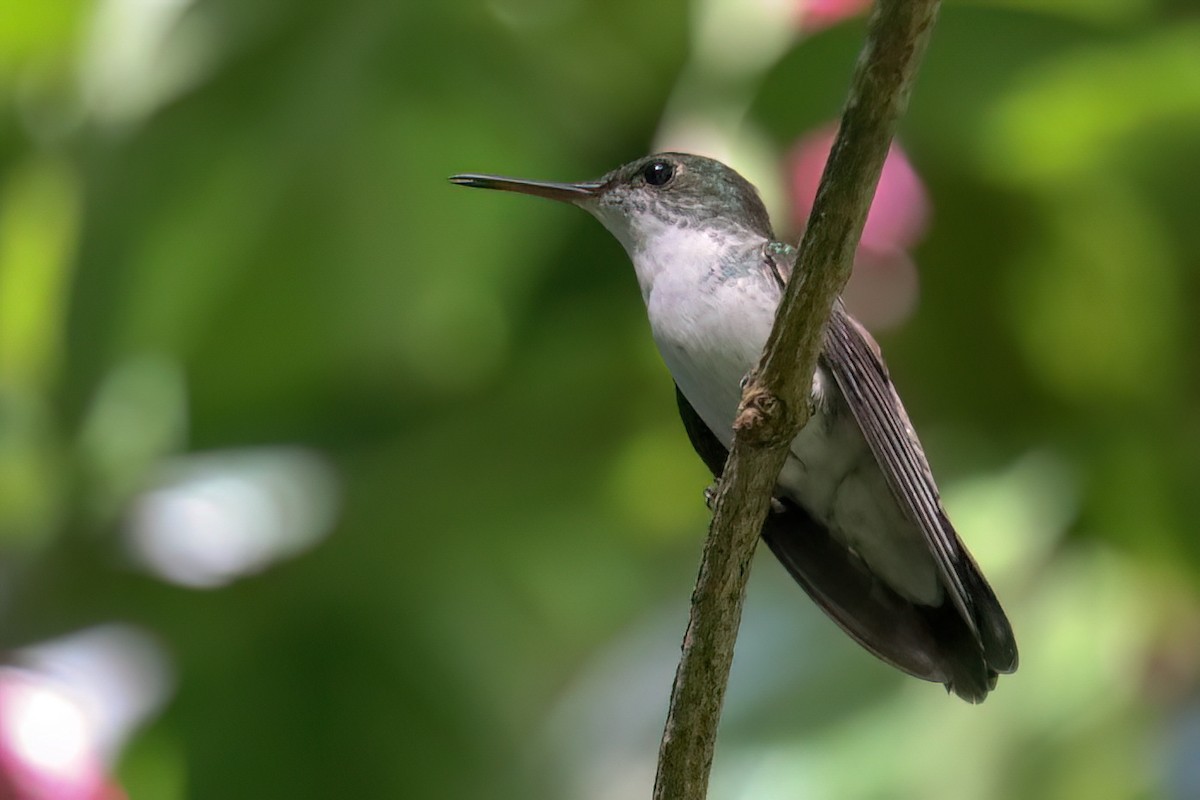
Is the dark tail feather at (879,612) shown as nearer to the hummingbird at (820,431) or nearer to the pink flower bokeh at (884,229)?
the hummingbird at (820,431)

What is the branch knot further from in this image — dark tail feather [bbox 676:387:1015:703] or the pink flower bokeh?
the pink flower bokeh

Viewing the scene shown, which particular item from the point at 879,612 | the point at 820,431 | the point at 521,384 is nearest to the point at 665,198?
the point at 820,431

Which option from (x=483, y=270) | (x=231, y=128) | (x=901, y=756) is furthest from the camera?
(x=483, y=270)

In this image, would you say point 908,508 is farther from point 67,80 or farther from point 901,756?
point 67,80

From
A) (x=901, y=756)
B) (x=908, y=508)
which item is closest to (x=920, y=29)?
(x=908, y=508)

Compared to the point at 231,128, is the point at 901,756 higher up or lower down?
lower down

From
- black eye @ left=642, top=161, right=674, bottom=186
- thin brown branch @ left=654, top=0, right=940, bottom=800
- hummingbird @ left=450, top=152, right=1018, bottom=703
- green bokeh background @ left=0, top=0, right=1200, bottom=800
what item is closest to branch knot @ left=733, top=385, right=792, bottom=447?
thin brown branch @ left=654, top=0, right=940, bottom=800
